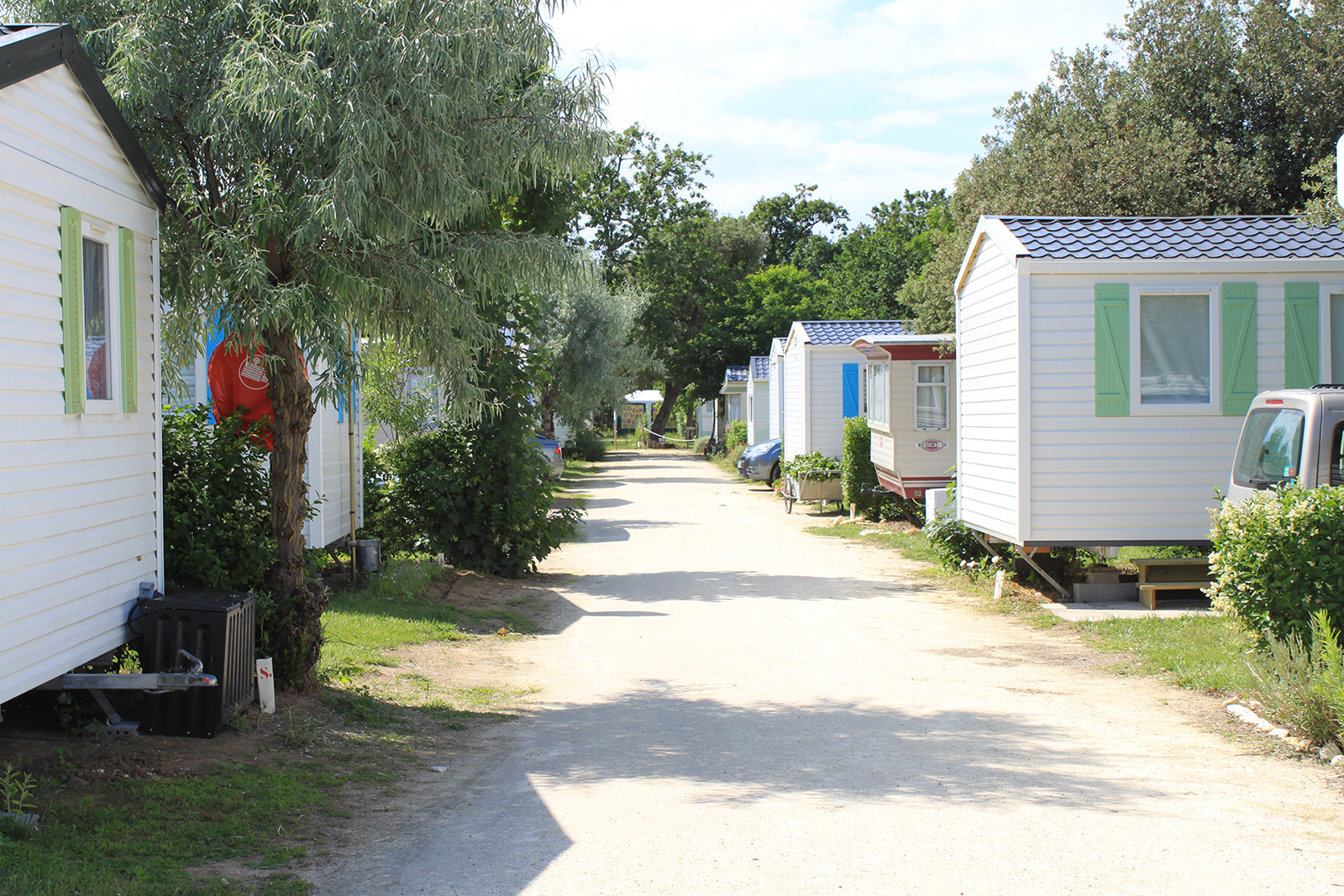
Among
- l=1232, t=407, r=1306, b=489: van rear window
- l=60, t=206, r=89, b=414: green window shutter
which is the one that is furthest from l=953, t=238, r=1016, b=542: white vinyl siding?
l=60, t=206, r=89, b=414: green window shutter

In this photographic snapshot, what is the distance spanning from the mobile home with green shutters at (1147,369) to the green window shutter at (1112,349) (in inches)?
0.4

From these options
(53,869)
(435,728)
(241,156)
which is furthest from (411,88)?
(53,869)

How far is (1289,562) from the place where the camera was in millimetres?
6453

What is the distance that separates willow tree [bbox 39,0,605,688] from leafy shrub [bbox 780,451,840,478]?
1504cm

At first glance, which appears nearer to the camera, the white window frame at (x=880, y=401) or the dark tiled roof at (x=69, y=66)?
the dark tiled roof at (x=69, y=66)

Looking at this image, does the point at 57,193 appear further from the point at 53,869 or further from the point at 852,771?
the point at 852,771

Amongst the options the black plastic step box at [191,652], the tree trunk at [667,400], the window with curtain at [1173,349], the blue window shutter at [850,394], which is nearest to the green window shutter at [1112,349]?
the window with curtain at [1173,349]

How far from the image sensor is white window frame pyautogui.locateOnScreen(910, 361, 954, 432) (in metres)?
16.5

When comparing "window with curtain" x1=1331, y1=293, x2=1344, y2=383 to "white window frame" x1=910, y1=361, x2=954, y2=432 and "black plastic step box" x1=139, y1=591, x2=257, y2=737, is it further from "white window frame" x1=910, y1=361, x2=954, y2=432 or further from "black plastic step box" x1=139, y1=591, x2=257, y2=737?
"black plastic step box" x1=139, y1=591, x2=257, y2=737

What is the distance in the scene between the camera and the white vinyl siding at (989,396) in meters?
10.3

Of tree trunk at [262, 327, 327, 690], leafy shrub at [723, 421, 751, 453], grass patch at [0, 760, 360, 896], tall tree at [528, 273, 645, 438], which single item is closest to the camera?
grass patch at [0, 760, 360, 896]

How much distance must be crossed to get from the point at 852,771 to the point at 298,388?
408 centimetres

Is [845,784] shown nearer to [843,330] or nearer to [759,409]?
[843,330]

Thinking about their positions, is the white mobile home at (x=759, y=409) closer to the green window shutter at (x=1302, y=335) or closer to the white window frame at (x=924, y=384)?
the white window frame at (x=924, y=384)
